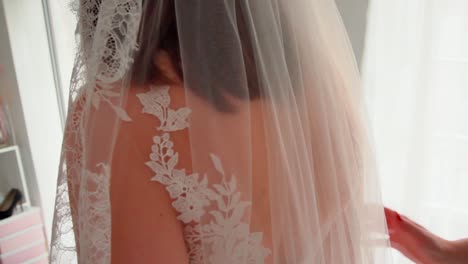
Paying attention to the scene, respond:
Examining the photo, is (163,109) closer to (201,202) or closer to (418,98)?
Answer: (201,202)

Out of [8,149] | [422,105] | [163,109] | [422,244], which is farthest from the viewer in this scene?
[8,149]

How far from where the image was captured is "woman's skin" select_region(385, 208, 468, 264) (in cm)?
76

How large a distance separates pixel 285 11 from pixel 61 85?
1387mm

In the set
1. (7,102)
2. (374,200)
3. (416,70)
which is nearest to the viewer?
(374,200)

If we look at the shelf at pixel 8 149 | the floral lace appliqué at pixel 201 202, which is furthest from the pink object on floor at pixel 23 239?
the floral lace appliqué at pixel 201 202

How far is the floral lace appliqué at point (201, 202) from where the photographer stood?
444 mm

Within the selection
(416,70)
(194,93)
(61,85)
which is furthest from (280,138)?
(61,85)

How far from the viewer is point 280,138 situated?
0.50 m

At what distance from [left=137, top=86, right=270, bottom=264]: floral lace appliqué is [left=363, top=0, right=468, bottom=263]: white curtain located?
2.19 ft

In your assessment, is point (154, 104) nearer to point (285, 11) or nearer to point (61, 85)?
point (285, 11)

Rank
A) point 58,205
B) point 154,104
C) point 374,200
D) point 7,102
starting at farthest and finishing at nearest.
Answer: point 7,102 < point 374,200 < point 58,205 < point 154,104

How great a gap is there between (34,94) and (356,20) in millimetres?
1300

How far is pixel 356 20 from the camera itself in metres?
1.03

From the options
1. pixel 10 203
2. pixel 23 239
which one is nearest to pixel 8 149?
pixel 10 203
